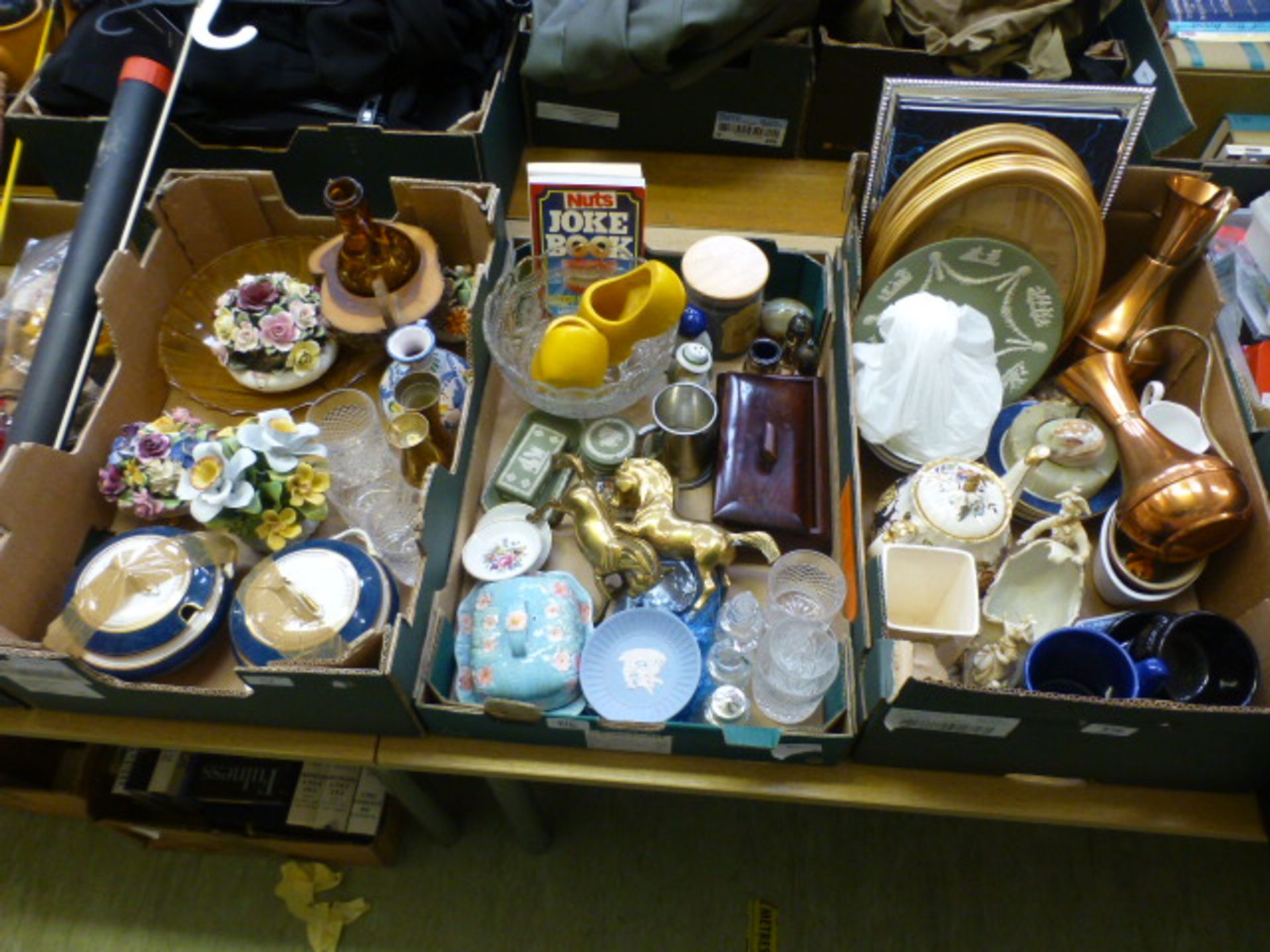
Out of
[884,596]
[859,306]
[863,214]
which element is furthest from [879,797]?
[863,214]

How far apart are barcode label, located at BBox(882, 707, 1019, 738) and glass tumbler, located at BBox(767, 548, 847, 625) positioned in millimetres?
159

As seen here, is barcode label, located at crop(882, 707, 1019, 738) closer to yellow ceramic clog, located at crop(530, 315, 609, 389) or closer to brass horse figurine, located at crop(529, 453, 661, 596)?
brass horse figurine, located at crop(529, 453, 661, 596)

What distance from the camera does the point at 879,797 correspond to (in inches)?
36.0

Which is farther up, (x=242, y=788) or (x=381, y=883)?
(x=242, y=788)

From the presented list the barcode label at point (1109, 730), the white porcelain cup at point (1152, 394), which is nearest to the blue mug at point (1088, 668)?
the barcode label at point (1109, 730)

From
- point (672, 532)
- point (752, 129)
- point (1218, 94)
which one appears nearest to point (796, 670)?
point (672, 532)

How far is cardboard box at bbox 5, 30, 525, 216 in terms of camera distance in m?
1.23

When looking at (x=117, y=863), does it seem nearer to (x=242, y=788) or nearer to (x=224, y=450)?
(x=242, y=788)

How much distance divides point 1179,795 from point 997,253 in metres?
0.64

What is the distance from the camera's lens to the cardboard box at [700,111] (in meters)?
1.33

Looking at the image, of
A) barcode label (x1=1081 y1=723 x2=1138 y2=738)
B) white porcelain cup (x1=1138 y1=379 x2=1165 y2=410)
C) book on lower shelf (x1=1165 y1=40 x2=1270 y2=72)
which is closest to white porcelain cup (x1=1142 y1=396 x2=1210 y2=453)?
white porcelain cup (x1=1138 y1=379 x2=1165 y2=410)

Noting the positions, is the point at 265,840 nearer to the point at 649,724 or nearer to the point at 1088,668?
the point at 649,724

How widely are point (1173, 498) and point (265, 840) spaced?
1.37 metres

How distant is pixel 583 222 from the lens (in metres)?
1.11
